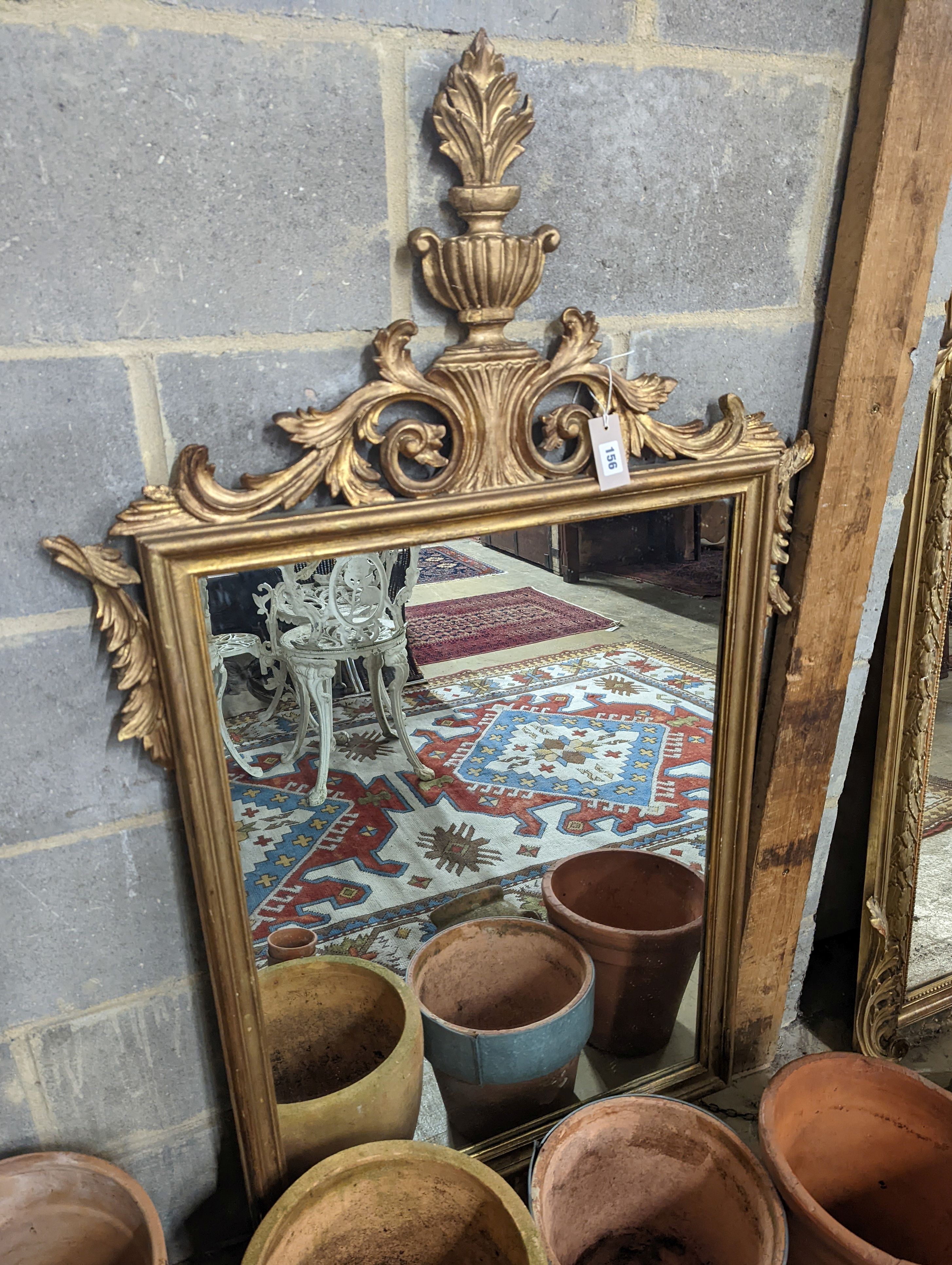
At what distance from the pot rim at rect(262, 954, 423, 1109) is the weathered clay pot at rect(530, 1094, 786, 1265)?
24cm

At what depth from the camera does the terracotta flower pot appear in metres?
0.97

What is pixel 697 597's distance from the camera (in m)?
1.17

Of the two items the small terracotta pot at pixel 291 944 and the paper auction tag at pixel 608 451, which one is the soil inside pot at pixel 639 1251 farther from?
the paper auction tag at pixel 608 451

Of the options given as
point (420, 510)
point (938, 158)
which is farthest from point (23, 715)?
point (938, 158)

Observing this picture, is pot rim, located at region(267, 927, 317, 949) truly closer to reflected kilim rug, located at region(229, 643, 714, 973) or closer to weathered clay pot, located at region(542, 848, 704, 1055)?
reflected kilim rug, located at region(229, 643, 714, 973)

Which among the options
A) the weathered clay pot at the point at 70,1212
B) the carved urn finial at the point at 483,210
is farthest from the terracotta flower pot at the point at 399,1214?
the carved urn finial at the point at 483,210

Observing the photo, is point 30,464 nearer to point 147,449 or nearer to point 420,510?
point 147,449

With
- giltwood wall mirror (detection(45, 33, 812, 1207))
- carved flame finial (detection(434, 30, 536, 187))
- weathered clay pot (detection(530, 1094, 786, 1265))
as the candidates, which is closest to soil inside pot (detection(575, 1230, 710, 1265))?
weathered clay pot (detection(530, 1094, 786, 1265))

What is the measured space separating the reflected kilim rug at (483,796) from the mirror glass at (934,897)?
0.64 meters

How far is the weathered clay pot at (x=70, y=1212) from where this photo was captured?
3.14ft

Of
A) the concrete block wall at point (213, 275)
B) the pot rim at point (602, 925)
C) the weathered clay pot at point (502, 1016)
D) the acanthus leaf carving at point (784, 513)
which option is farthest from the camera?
the pot rim at point (602, 925)

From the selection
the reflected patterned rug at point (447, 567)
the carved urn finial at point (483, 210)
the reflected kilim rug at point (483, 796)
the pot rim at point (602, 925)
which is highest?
the carved urn finial at point (483, 210)

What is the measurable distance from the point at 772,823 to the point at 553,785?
1.11 feet

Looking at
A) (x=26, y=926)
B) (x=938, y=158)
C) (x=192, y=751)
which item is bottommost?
(x=26, y=926)
